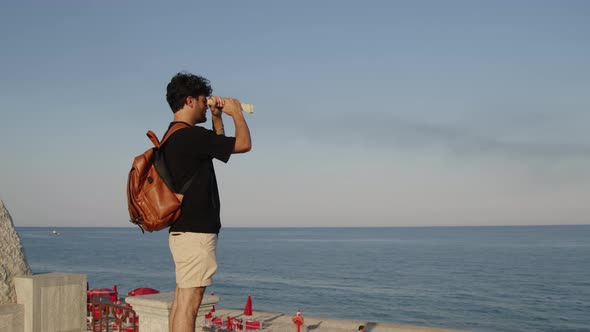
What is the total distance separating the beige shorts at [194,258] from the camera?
10.5ft

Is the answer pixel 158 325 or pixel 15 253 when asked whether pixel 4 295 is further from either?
pixel 158 325

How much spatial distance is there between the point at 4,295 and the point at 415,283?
189 ft

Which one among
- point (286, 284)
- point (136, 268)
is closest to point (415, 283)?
point (286, 284)

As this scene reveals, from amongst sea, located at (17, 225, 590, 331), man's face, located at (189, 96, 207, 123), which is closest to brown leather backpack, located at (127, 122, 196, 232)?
man's face, located at (189, 96, 207, 123)

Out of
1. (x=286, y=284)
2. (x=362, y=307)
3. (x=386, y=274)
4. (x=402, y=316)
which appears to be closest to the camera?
(x=402, y=316)

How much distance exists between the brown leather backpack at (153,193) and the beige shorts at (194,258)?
5.6 inches

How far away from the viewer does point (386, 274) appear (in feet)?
224

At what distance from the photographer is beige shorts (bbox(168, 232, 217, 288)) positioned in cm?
321

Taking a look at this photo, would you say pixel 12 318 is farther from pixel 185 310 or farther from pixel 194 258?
pixel 194 258

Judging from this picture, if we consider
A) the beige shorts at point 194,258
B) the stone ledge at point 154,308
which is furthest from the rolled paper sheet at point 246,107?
the stone ledge at point 154,308

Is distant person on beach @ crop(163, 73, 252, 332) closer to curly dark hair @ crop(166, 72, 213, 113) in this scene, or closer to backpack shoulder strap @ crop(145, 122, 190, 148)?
backpack shoulder strap @ crop(145, 122, 190, 148)

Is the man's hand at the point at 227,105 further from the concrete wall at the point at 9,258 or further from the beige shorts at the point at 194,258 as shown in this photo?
the concrete wall at the point at 9,258

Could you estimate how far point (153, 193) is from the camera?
325 centimetres

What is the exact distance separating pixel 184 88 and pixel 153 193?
2.21ft
